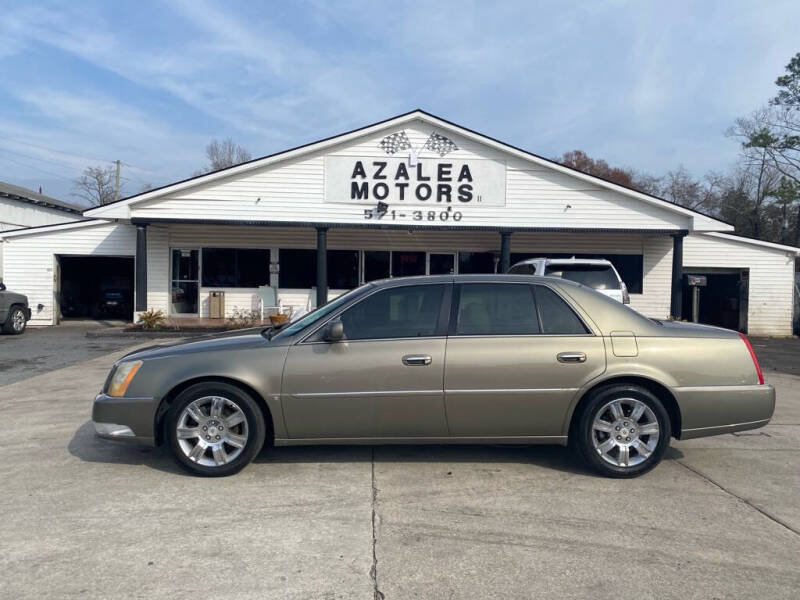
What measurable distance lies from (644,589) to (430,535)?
122 centimetres

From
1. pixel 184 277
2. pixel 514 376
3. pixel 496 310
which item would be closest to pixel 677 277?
pixel 496 310

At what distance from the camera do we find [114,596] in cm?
300

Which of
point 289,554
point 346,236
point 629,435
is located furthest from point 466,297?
point 346,236

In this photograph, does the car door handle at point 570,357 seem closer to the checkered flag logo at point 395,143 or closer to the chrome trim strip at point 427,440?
the chrome trim strip at point 427,440

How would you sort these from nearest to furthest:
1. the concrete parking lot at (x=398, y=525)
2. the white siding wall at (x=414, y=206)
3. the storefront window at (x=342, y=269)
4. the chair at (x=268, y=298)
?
the concrete parking lot at (x=398, y=525), the white siding wall at (x=414, y=206), the chair at (x=268, y=298), the storefront window at (x=342, y=269)

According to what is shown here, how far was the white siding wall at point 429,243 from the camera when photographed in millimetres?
18453

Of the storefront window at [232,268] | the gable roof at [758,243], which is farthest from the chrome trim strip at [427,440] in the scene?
the gable roof at [758,243]

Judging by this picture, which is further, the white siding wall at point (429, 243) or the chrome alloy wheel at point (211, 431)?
the white siding wall at point (429, 243)

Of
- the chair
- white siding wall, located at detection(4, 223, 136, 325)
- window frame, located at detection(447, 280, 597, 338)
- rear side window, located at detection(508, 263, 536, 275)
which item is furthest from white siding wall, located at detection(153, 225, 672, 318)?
window frame, located at detection(447, 280, 597, 338)

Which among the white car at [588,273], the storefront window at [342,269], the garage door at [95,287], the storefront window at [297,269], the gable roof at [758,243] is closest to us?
the white car at [588,273]

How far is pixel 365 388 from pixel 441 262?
1496 cm

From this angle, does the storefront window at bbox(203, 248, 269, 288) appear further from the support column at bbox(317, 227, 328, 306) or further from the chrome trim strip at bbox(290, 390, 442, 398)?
the chrome trim strip at bbox(290, 390, 442, 398)

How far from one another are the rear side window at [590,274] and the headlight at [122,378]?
687 centimetres

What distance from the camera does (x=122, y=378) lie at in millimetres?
4738
